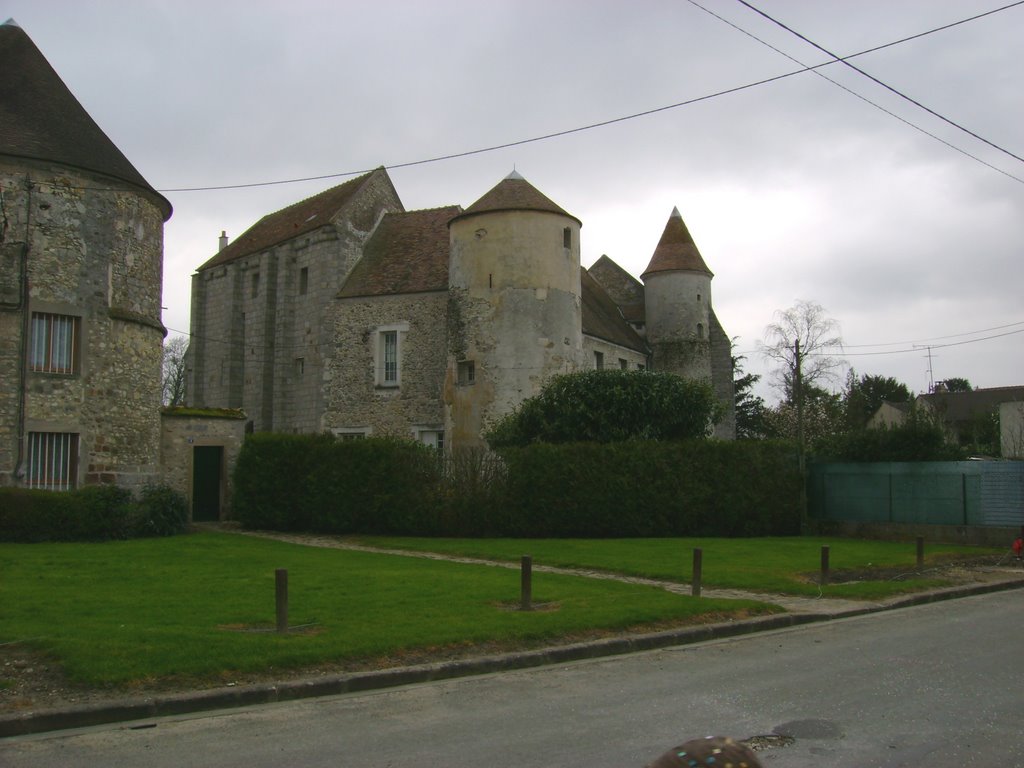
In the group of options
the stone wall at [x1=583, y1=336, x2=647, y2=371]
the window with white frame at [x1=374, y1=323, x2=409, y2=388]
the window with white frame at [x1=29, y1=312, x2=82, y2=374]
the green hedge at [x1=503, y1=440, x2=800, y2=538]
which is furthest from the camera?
the stone wall at [x1=583, y1=336, x2=647, y2=371]

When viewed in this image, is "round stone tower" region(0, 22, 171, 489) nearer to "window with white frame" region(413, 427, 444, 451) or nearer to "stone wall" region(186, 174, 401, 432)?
"window with white frame" region(413, 427, 444, 451)

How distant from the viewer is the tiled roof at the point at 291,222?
36188mm

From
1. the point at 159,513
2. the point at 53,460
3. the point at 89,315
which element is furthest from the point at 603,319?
the point at 53,460

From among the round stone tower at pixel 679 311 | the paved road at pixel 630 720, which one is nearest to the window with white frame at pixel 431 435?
the round stone tower at pixel 679 311

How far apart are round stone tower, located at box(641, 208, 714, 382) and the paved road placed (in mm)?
32077

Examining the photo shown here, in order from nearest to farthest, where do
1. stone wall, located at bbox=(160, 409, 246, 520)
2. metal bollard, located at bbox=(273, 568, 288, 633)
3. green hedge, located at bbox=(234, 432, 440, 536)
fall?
metal bollard, located at bbox=(273, 568, 288, 633) → green hedge, located at bbox=(234, 432, 440, 536) → stone wall, located at bbox=(160, 409, 246, 520)

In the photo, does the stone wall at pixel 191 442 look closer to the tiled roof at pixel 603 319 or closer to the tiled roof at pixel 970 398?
the tiled roof at pixel 603 319

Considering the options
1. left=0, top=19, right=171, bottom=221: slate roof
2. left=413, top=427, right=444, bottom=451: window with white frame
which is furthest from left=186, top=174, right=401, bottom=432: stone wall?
left=0, top=19, right=171, bottom=221: slate roof

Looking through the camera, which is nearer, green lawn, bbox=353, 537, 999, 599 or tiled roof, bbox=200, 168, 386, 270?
green lawn, bbox=353, 537, 999, 599

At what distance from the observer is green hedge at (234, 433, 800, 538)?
23.2 m

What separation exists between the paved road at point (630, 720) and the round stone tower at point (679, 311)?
32077mm

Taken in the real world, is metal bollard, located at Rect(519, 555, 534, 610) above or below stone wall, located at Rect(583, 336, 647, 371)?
below

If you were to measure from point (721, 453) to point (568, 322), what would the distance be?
30.8 feet

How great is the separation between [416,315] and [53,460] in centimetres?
1491
